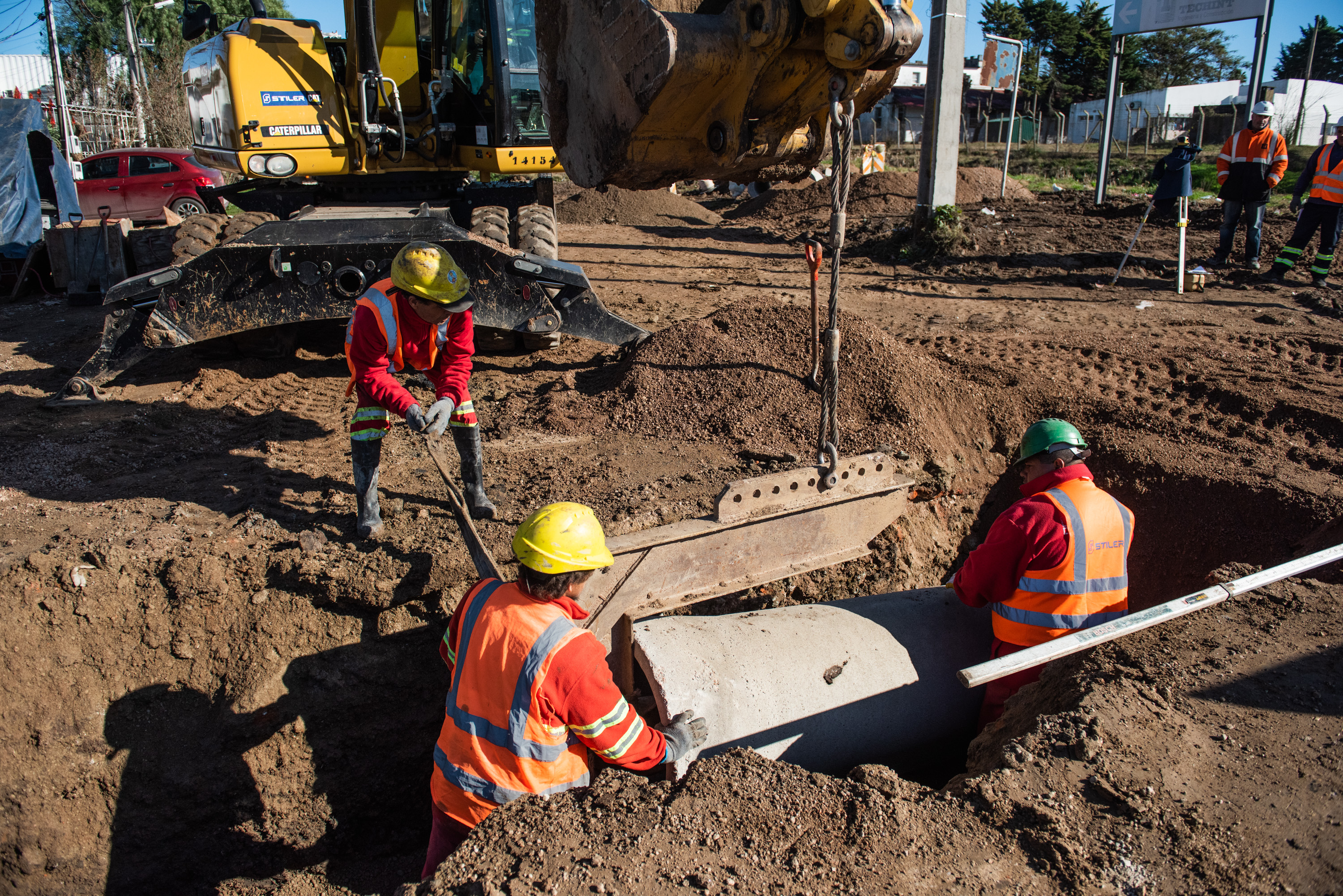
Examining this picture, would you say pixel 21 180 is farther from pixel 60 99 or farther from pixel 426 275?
pixel 426 275

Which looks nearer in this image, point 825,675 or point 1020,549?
point 1020,549

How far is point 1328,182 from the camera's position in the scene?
8906 mm

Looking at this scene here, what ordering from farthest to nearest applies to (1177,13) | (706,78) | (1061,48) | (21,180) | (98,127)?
(1061,48), (98,127), (1177,13), (21,180), (706,78)

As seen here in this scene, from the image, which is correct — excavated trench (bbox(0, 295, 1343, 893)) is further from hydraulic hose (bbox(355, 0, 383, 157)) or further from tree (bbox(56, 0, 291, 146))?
tree (bbox(56, 0, 291, 146))

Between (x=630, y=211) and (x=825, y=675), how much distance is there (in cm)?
1418

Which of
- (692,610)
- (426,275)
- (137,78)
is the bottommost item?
(692,610)

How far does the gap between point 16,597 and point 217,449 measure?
6.09 feet

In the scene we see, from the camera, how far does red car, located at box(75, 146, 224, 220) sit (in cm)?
1398

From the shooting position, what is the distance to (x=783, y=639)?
357 cm

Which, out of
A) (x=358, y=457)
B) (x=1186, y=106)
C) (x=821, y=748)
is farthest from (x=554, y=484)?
(x=1186, y=106)

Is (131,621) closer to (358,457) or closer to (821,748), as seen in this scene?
(358,457)

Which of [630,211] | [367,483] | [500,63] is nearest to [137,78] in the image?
[630,211]

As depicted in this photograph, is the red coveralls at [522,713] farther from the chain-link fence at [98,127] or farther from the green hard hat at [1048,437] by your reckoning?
the chain-link fence at [98,127]

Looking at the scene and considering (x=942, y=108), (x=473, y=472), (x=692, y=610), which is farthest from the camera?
(x=942, y=108)
